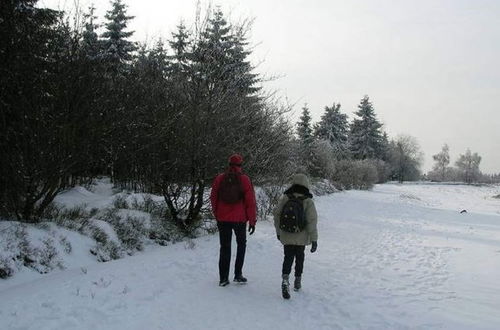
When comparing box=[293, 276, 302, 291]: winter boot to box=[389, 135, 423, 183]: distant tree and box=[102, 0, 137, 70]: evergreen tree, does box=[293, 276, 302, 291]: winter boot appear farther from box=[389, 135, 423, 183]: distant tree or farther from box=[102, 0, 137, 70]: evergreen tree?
box=[389, 135, 423, 183]: distant tree

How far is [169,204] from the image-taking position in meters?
11.7

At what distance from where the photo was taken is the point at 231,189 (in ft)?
22.7

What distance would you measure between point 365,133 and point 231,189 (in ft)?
232

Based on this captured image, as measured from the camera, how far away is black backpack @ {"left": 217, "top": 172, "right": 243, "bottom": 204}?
22.6 ft

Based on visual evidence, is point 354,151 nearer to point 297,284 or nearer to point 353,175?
point 353,175

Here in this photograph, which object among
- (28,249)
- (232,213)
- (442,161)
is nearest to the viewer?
(232,213)

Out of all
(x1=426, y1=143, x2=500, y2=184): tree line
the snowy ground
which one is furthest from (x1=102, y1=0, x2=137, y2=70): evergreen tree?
(x1=426, y1=143, x2=500, y2=184): tree line

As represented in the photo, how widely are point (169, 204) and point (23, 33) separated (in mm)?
5127

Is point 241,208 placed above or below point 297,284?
above

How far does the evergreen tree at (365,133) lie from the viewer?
74.4 m

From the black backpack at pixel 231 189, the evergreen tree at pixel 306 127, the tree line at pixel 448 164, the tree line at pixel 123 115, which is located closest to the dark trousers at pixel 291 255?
the black backpack at pixel 231 189

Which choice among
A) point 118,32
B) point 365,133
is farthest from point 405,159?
point 118,32

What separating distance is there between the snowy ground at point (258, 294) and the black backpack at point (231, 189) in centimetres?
137

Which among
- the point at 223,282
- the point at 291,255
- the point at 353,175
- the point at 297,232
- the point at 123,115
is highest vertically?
the point at 123,115
